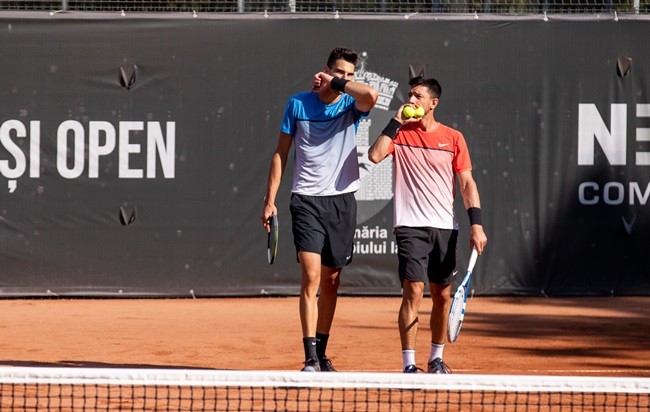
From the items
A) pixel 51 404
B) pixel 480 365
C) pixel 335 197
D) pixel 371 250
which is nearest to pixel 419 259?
pixel 335 197

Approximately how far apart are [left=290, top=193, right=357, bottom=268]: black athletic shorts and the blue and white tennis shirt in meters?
0.05

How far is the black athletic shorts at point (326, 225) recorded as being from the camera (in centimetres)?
605

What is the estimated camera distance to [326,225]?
20.1 ft

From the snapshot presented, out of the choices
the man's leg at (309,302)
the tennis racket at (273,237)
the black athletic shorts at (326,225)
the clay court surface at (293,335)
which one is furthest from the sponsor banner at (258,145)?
the man's leg at (309,302)

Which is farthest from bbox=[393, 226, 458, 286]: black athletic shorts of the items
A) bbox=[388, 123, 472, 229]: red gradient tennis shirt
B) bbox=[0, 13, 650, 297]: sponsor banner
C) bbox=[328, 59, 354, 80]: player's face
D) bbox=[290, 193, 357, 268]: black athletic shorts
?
bbox=[0, 13, 650, 297]: sponsor banner

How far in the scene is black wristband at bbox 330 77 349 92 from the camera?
19.3 ft

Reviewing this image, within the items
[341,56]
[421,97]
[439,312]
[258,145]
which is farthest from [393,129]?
[258,145]

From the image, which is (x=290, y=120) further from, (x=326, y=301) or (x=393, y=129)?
(x=326, y=301)

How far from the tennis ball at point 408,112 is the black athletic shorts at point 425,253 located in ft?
1.93

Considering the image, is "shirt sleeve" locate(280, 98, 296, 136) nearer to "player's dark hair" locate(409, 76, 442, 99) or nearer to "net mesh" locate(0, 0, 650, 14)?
"player's dark hair" locate(409, 76, 442, 99)

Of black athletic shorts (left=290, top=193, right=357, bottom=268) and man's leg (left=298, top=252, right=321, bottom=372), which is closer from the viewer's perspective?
man's leg (left=298, top=252, right=321, bottom=372)

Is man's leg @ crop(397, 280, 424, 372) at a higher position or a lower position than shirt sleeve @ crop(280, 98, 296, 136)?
lower

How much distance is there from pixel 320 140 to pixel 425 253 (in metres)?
0.82

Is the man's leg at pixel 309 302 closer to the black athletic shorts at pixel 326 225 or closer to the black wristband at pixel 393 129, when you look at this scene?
the black athletic shorts at pixel 326 225
